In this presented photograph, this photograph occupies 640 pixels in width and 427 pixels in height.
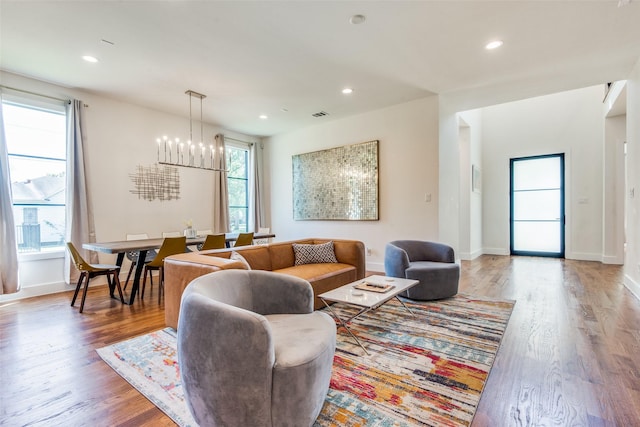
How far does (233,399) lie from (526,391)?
1.71m

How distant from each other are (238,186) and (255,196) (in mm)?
439

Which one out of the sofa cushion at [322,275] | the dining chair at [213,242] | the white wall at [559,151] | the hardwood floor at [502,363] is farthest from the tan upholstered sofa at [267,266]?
the white wall at [559,151]

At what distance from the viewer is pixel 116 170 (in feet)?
16.0

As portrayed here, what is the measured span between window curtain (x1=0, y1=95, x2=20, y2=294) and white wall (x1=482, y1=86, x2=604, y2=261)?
8874 millimetres

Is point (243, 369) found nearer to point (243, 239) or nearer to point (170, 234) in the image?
point (243, 239)

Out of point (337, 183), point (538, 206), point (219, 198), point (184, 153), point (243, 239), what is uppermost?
point (184, 153)

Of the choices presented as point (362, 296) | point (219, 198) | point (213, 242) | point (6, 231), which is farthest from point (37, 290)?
point (362, 296)

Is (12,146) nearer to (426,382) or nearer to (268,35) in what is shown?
(268,35)

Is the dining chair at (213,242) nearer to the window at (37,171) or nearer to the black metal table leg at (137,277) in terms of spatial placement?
the black metal table leg at (137,277)

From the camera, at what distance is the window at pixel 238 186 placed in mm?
6707

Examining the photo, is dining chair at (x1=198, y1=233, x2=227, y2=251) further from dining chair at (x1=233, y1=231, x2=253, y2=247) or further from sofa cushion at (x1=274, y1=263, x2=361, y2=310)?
sofa cushion at (x1=274, y1=263, x2=361, y2=310)

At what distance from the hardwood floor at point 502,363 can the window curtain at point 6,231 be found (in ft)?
0.94

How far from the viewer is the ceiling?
2705 mm

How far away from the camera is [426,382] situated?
1926 millimetres
